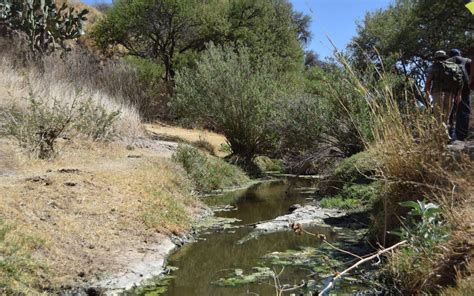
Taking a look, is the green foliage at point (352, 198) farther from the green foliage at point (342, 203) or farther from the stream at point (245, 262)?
the stream at point (245, 262)

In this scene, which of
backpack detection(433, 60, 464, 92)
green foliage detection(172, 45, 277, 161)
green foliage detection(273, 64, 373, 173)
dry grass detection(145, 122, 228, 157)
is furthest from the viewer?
dry grass detection(145, 122, 228, 157)

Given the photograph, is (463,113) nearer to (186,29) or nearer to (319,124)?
(319,124)

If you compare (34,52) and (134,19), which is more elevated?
(134,19)

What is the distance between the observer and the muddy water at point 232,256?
582cm

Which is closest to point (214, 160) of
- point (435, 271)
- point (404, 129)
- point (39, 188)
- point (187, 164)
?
point (187, 164)

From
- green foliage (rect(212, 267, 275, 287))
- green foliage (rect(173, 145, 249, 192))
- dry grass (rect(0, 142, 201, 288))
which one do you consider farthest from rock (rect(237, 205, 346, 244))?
green foliage (rect(173, 145, 249, 192))

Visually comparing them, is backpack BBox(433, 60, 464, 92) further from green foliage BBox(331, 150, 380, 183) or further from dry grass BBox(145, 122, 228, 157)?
dry grass BBox(145, 122, 228, 157)

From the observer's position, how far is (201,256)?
Result: 7.35 meters

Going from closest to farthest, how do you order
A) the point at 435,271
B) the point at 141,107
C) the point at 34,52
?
the point at 435,271
the point at 34,52
the point at 141,107

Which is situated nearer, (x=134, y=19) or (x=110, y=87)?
(x=110, y=87)

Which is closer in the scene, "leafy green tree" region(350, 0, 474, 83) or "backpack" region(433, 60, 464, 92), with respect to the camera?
"backpack" region(433, 60, 464, 92)

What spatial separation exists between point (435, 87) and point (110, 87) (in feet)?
51.8

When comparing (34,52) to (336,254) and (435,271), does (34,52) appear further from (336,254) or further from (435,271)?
(435,271)

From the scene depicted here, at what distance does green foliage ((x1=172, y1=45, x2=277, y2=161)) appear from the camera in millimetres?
18547
